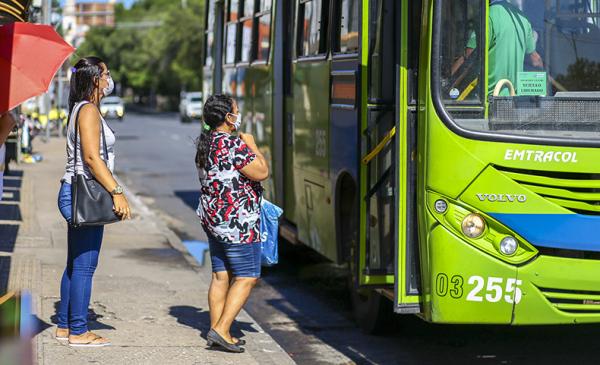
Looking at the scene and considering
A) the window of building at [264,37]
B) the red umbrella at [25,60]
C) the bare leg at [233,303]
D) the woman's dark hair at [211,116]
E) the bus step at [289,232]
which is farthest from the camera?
the window of building at [264,37]

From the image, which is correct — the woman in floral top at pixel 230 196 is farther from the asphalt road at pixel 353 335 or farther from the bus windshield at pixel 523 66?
the bus windshield at pixel 523 66

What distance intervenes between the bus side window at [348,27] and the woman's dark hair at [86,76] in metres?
1.99

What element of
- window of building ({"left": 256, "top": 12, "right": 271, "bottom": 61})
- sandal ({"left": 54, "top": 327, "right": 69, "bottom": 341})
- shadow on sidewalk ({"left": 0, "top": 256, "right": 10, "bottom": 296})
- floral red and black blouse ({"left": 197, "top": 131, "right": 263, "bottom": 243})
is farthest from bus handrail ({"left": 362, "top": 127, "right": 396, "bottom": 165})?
window of building ({"left": 256, "top": 12, "right": 271, "bottom": 61})

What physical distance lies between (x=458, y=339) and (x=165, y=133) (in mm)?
38993

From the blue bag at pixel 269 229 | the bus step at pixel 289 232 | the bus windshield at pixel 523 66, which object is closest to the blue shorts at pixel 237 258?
the blue bag at pixel 269 229

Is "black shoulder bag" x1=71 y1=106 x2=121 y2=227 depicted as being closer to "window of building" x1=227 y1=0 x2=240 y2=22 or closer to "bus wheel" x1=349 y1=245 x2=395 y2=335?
"bus wheel" x1=349 y1=245 x2=395 y2=335

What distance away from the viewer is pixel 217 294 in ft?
25.5

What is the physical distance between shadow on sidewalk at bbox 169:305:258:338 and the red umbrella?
2489 mm

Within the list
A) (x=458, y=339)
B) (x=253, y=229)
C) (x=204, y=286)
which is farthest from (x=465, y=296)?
(x=204, y=286)

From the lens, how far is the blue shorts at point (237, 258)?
7.54m

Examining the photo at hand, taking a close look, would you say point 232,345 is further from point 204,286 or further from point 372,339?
point 204,286

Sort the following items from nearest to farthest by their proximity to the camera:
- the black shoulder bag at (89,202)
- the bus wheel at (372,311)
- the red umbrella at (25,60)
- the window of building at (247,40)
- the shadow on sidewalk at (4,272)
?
1. the red umbrella at (25,60)
2. the black shoulder bag at (89,202)
3. the bus wheel at (372,311)
4. the shadow on sidewalk at (4,272)
5. the window of building at (247,40)

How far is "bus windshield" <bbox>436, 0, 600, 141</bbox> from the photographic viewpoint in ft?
21.7

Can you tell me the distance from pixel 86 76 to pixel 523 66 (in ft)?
8.83
